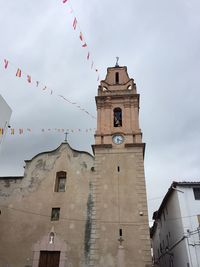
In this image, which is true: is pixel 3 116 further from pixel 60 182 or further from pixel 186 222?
pixel 186 222

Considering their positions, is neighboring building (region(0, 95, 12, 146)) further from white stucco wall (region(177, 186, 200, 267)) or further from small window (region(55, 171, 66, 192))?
white stucco wall (region(177, 186, 200, 267))

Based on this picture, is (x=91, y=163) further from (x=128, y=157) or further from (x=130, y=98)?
(x=130, y=98)

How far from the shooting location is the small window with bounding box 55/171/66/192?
17.5 metres

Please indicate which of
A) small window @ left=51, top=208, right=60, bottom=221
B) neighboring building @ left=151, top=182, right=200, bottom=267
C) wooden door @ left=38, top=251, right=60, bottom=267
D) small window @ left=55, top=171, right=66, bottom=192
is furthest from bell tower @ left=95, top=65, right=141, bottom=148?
wooden door @ left=38, top=251, right=60, bottom=267

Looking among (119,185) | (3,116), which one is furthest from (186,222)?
(3,116)

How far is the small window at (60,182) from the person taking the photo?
57.3 ft

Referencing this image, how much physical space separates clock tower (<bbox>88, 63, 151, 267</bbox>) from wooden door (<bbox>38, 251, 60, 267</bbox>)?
208 centimetres

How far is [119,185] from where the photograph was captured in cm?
1639

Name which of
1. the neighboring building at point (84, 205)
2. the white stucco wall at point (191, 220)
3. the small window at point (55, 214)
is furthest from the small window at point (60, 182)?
the white stucco wall at point (191, 220)

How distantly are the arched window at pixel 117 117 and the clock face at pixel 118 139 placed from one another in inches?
48.2

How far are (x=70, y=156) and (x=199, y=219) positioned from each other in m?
9.36

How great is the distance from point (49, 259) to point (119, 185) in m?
6.07

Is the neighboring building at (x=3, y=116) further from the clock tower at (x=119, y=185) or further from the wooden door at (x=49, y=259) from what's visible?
the wooden door at (x=49, y=259)

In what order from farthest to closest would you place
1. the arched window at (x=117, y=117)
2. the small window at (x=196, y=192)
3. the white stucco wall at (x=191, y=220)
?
the arched window at (x=117, y=117) → the small window at (x=196, y=192) → the white stucco wall at (x=191, y=220)
